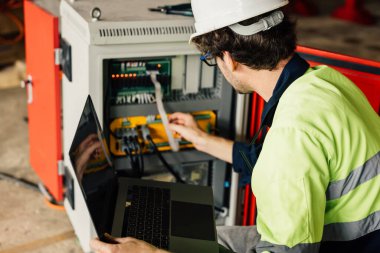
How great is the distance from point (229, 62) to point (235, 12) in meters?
0.14

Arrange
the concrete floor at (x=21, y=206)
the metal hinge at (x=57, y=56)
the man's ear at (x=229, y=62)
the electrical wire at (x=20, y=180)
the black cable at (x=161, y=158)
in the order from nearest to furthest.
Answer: the man's ear at (x=229, y=62) → the black cable at (x=161, y=158) → the metal hinge at (x=57, y=56) → the concrete floor at (x=21, y=206) → the electrical wire at (x=20, y=180)

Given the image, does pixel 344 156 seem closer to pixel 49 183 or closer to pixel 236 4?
pixel 236 4

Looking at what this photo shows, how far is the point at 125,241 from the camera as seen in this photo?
1.46 m

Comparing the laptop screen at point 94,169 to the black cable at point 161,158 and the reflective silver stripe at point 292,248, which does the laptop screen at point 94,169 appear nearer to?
the black cable at point 161,158

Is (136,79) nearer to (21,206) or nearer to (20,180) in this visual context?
(21,206)

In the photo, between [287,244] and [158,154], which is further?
[158,154]

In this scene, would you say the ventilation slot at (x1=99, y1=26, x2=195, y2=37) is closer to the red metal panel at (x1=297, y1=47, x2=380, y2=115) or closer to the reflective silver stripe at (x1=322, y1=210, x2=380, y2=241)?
the red metal panel at (x1=297, y1=47, x2=380, y2=115)

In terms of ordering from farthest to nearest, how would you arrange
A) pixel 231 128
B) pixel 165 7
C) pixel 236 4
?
pixel 231 128
pixel 165 7
pixel 236 4

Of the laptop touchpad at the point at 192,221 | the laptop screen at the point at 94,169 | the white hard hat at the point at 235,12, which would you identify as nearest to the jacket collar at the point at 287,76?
the white hard hat at the point at 235,12

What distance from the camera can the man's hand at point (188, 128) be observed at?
6.98 ft

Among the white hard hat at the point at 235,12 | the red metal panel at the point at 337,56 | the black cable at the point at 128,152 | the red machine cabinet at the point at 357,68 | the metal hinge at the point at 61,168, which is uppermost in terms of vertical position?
the white hard hat at the point at 235,12

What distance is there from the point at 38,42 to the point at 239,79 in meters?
1.27

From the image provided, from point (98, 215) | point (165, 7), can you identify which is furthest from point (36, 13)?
point (98, 215)

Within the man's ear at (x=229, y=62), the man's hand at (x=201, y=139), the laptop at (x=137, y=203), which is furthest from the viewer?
the man's hand at (x=201, y=139)
